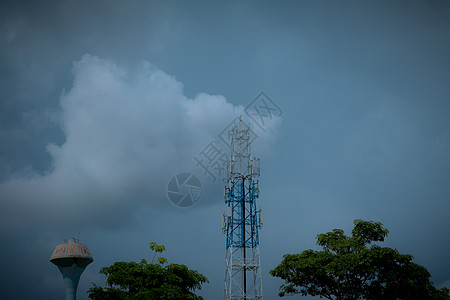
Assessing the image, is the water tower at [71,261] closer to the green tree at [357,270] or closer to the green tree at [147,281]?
the green tree at [147,281]

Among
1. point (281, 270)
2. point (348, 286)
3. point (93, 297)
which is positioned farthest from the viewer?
point (281, 270)

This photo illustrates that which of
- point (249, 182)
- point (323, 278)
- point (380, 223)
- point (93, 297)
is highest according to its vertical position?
point (249, 182)

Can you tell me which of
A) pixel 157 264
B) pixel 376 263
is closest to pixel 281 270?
pixel 376 263

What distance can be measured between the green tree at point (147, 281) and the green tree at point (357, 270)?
9.37 metres

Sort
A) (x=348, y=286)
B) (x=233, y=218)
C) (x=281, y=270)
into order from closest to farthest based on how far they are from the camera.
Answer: (x=348, y=286) → (x=281, y=270) → (x=233, y=218)

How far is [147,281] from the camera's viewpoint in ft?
133

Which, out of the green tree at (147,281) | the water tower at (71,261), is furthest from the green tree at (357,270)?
the water tower at (71,261)

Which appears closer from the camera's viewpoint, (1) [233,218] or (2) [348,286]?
(2) [348,286]

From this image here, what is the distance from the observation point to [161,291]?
39.3m

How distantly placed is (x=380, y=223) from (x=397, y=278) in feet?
18.2

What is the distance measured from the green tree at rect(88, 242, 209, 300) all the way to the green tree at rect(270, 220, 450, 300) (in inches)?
369

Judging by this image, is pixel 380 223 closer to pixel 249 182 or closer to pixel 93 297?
pixel 249 182

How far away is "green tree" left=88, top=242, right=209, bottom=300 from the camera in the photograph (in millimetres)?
38500

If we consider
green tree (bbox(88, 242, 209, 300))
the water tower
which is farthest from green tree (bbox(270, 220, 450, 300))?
the water tower
